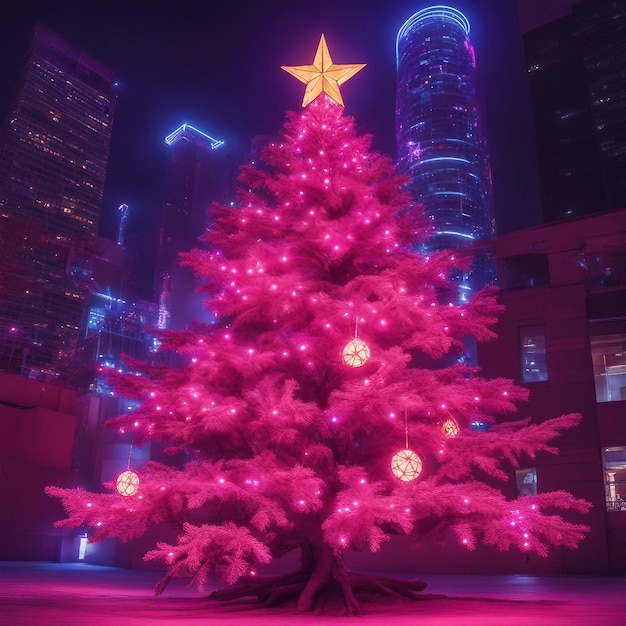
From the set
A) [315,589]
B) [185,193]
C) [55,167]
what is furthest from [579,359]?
[185,193]

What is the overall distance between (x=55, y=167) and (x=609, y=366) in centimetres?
10479

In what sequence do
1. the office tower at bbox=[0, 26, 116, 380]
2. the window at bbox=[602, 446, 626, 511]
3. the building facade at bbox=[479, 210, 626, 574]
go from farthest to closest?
the office tower at bbox=[0, 26, 116, 380]
the window at bbox=[602, 446, 626, 511]
the building facade at bbox=[479, 210, 626, 574]

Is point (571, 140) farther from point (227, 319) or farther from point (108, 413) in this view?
point (227, 319)

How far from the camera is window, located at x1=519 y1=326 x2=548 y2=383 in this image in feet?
52.7

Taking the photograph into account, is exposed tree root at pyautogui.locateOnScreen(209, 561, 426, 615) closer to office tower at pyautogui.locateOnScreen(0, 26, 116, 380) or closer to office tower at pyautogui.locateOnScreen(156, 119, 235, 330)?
office tower at pyautogui.locateOnScreen(0, 26, 116, 380)

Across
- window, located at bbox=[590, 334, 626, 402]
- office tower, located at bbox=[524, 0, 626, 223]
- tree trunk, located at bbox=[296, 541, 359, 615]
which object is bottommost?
tree trunk, located at bbox=[296, 541, 359, 615]

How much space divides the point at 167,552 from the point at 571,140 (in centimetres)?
7340

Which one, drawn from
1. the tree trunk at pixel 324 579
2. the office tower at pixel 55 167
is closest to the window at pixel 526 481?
the tree trunk at pixel 324 579

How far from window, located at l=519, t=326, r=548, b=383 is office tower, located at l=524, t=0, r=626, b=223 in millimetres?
55350

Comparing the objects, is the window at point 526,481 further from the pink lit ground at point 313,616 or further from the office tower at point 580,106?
the office tower at point 580,106

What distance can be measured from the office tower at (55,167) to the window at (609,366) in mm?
58883

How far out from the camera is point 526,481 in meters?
15.4

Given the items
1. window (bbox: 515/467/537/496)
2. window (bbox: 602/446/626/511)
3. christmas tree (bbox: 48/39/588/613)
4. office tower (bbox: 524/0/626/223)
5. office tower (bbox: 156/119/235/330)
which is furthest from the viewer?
office tower (bbox: 156/119/235/330)

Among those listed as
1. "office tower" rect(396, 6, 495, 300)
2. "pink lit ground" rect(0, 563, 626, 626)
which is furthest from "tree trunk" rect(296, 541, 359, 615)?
"office tower" rect(396, 6, 495, 300)
